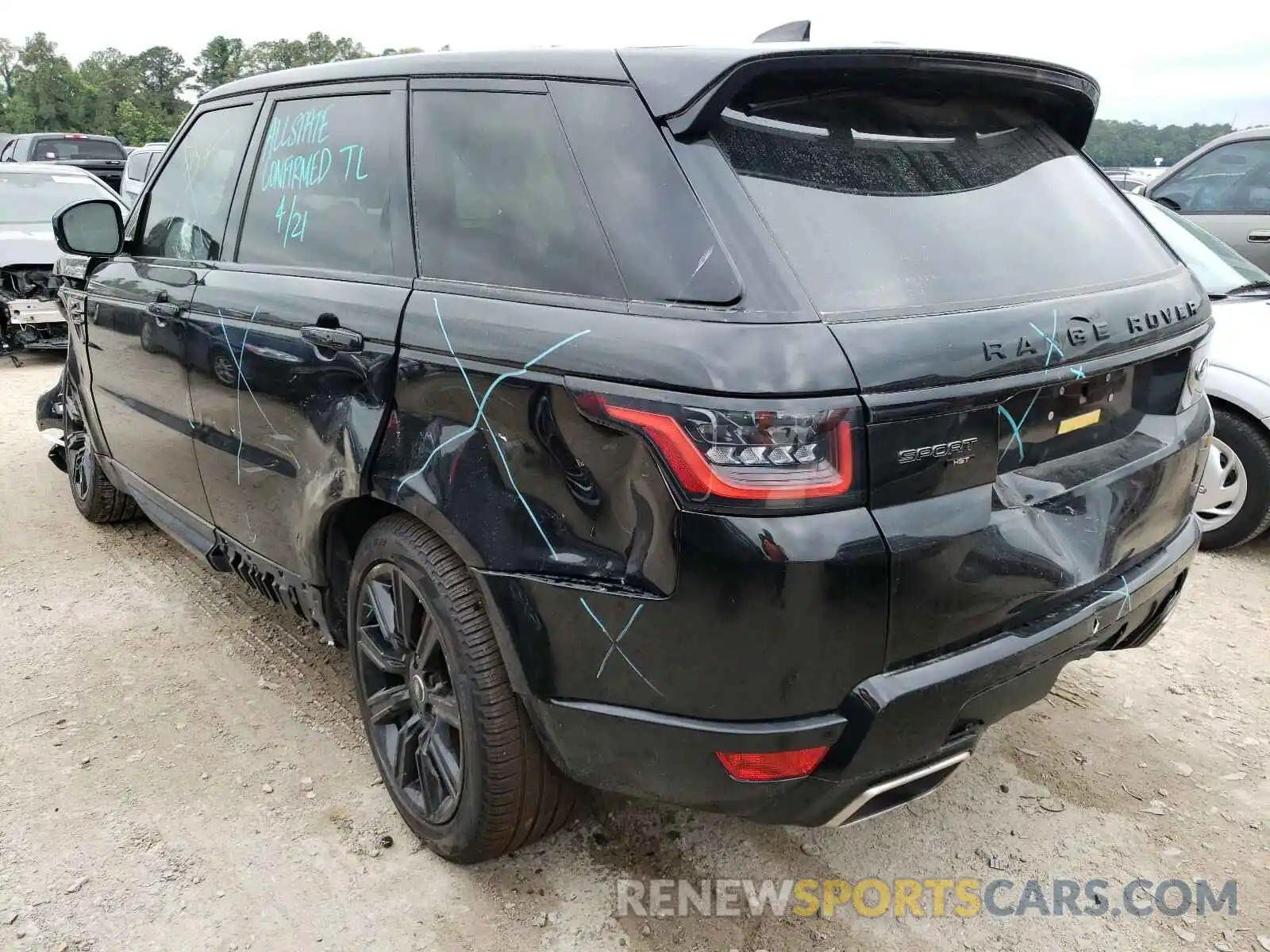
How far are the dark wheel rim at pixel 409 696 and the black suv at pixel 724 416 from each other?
0.01 meters

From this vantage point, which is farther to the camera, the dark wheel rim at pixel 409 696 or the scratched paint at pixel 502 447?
the dark wheel rim at pixel 409 696

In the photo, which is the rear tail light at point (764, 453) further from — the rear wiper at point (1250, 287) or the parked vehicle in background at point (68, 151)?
the parked vehicle in background at point (68, 151)

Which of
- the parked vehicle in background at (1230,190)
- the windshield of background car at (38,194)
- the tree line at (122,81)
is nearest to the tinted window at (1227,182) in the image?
A: the parked vehicle in background at (1230,190)

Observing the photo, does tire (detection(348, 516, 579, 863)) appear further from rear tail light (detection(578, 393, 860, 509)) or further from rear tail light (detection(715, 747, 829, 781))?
rear tail light (detection(578, 393, 860, 509))

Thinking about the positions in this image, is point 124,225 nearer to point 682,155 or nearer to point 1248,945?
point 682,155

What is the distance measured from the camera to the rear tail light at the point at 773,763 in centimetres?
182

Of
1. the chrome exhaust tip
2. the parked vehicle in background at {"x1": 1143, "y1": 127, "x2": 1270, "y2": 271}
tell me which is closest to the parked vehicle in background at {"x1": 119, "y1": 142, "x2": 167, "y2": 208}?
the parked vehicle in background at {"x1": 1143, "y1": 127, "x2": 1270, "y2": 271}

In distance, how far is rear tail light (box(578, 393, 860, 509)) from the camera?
1661 millimetres

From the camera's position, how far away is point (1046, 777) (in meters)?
2.85

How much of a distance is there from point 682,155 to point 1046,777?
2109 mm

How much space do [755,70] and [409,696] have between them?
175cm

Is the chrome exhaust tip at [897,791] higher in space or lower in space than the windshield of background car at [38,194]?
lower

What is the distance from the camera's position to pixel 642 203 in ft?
6.16

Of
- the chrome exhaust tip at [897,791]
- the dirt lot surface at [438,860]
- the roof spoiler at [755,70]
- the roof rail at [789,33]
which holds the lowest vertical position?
the dirt lot surface at [438,860]
